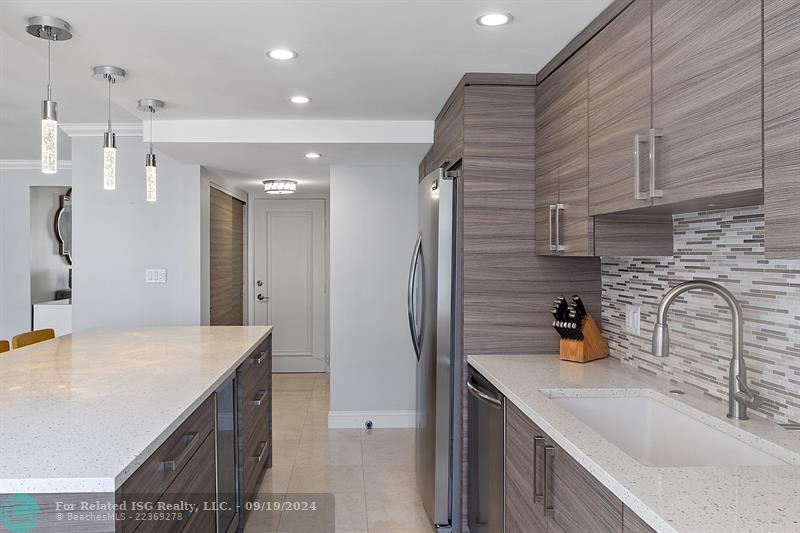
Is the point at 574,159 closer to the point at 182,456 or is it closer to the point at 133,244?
the point at 182,456

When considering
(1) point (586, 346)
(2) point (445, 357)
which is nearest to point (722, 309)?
(1) point (586, 346)

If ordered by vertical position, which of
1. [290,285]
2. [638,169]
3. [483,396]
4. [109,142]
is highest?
[109,142]

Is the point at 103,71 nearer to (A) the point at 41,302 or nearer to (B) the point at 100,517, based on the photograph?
(B) the point at 100,517

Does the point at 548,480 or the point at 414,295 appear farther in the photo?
the point at 414,295

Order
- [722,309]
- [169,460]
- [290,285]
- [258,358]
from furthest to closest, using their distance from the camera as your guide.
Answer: [290,285], [258,358], [722,309], [169,460]

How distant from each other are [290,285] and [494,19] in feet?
17.5

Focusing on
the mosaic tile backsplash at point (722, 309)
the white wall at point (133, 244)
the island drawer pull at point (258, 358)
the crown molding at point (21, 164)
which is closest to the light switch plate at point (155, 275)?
the white wall at point (133, 244)

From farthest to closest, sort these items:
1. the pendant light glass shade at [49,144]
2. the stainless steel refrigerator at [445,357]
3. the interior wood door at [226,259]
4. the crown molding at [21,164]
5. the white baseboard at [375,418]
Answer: the crown molding at [21,164] < the interior wood door at [226,259] < the white baseboard at [375,418] < the stainless steel refrigerator at [445,357] < the pendant light glass shade at [49,144]

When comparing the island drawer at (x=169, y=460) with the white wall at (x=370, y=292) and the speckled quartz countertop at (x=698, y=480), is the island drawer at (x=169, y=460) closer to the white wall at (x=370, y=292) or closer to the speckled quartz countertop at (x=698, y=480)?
the speckled quartz countertop at (x=698, y=480)

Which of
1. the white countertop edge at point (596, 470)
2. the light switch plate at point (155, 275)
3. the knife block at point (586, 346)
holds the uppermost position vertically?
the light switch plate at point (155, 275)

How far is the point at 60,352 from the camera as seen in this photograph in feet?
9.20

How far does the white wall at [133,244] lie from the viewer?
4527 millimetres

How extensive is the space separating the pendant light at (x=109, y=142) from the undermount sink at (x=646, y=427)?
2053 millimetres

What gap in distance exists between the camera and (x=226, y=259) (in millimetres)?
5824
